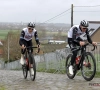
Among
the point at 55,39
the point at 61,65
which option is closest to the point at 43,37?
the point at 55,39

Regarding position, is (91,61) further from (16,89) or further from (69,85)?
(16,89)

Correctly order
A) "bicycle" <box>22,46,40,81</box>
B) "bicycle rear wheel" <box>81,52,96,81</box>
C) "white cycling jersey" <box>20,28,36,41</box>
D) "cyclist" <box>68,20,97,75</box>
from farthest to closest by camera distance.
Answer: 1. "white cycling jersey" <box>20,28,36,41</box>
2. "bicycle" <box>22,46,40,81</box>
3. "cyclist" <box>68,20,97,75</box>
4. "bicycle rear wheel" <box>81,52,96,81</box>

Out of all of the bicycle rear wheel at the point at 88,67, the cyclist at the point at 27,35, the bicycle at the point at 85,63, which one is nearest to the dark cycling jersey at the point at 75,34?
the bicycle at the point at 85,63

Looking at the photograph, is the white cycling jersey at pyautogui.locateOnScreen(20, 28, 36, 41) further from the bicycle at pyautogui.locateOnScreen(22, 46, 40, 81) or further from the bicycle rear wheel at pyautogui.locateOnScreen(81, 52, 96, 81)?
the bicycle rear wheel at pyautogui.locateOnScreen(81, 52, 96, 81)

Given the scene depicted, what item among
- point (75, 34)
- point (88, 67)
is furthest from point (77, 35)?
point (88, 67)

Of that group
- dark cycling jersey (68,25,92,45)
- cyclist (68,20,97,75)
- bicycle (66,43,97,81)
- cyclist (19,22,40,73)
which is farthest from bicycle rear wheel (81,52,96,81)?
cyclist (19,22,40,73)

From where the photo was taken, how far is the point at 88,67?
844 centimetres

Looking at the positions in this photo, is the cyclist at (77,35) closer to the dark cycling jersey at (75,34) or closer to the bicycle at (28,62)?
the dark cycling jersey at (75,34)

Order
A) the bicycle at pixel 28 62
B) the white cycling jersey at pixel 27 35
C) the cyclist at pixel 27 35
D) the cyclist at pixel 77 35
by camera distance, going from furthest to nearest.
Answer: the white cycling jersey at pixel 27 35
the cyclist at pixel 27 35
the bicycle at pixel 28 62
the cyclist at pixel 77 35

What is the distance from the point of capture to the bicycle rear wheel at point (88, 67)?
323 inches

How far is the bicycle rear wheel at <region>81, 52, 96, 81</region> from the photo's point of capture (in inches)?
323

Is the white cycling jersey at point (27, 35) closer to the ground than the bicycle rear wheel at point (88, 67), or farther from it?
farther from it

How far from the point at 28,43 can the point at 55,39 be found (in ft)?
191

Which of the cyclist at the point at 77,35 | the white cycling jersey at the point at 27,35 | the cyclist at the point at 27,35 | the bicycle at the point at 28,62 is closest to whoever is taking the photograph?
the cyclist at the point at 77,35
